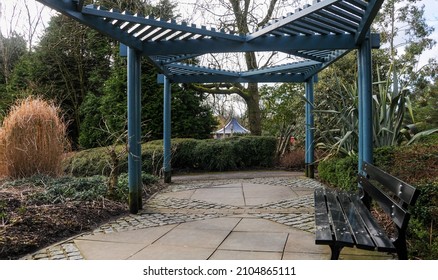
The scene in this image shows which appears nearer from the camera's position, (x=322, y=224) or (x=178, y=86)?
(x=322, y=224)

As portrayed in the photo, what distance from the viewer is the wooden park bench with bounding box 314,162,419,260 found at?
192 centimetres

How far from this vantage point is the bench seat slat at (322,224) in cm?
197

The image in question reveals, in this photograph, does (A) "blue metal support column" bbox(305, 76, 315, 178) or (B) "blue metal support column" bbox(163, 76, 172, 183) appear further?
(A) "blue metal support column" bbox(305, 76, 315, 178)

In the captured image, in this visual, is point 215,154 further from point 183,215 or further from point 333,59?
point 183,215

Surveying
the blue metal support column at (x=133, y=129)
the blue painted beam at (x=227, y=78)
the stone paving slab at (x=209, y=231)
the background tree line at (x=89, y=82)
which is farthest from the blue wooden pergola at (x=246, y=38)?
the background tree line at (x=89, y=82)

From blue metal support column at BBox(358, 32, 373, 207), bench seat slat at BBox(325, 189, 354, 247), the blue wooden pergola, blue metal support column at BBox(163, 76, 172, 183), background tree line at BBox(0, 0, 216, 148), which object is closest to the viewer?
bench seat slat at BBox(325, 189, 354, 247)

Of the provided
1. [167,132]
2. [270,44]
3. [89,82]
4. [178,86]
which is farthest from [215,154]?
[89,82]

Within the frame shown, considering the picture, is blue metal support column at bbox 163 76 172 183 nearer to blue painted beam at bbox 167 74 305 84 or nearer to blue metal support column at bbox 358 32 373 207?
blue painted beam at bbox 167 74 305 84

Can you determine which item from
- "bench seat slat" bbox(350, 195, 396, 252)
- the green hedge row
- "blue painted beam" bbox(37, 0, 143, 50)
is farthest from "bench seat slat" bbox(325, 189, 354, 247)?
the green hedge row

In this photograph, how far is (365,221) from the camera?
2369 mm

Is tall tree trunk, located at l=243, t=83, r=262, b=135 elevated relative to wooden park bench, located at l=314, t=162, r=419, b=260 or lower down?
elevated

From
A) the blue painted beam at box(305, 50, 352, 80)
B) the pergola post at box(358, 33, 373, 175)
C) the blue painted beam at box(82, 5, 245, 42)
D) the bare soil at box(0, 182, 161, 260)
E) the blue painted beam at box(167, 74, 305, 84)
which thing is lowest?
the bare soil at box(0, 182, 161, 260)

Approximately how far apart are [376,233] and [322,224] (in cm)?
33

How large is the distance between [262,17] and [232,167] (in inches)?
166
